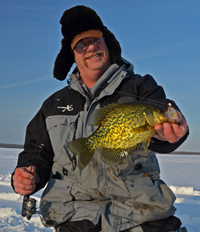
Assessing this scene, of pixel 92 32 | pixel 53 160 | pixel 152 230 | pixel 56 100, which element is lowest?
pixel 152 230

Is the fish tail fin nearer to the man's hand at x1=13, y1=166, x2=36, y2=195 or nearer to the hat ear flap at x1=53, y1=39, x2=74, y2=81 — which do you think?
the man's hand at x1=13, y1=166, x2=36, y2=195

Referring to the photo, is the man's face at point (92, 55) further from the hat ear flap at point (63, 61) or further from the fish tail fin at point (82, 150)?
the fish tail fin at point (82, 150)

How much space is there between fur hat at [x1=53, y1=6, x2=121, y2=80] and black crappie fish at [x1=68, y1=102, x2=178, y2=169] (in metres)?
1.38

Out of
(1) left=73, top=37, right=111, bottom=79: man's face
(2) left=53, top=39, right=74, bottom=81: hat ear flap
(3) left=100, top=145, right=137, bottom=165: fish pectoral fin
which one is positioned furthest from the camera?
(2) left=53, top=39, right=74, bottom=81: hat ear flap

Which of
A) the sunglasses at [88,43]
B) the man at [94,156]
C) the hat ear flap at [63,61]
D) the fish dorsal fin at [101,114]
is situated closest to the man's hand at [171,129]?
the man at [94,156]

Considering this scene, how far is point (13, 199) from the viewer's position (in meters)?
6.32

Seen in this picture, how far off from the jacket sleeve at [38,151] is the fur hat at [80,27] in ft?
3.08

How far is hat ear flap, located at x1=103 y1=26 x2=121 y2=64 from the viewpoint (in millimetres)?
3574

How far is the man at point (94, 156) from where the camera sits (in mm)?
2814

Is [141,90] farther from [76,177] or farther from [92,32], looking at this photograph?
[76,177]

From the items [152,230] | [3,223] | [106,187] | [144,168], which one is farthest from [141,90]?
[3,223]

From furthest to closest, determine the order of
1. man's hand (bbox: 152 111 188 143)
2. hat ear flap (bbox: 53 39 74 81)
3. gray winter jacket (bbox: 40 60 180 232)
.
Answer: hat ear flap (bbox: 53 39 74 81) → gray winter jacket (bbox: 40 60 180 232) → man's hand (bbox: 152 111 188 143)

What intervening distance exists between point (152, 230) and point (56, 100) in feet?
6.14

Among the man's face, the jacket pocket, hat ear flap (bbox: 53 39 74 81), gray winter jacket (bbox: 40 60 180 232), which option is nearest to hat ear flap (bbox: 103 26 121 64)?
the man's face
